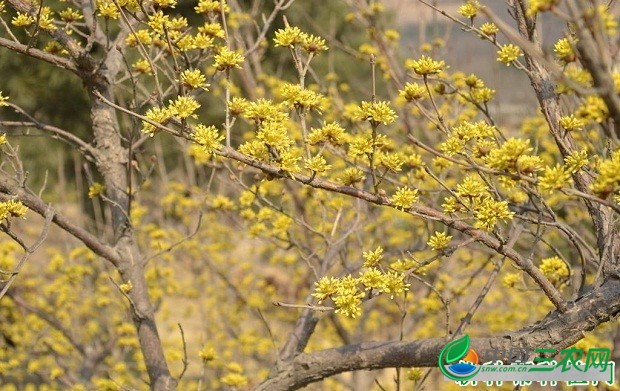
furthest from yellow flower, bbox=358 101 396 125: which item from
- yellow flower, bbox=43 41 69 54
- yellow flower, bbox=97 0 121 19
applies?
yellow flower, bbox=43 41 69 54

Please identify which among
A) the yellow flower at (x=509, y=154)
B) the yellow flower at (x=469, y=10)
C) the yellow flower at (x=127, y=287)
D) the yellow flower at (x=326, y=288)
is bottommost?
the yellow flower at (x=509, y=154)

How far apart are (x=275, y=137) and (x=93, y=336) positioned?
4.99 m

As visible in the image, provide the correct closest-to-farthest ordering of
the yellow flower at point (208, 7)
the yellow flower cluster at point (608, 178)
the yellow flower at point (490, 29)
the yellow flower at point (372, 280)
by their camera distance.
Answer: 1. the yellow flower cluster at point (608, 178)
2. the yellow flower at point (372, 280)
3. the yellow flower at point (490, 29)
4. the yellow flower at point (208, 7)

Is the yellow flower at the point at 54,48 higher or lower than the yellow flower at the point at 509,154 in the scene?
higher

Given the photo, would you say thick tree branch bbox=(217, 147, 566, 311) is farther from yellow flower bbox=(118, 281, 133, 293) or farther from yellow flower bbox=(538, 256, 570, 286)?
yellow flower bbox=(118, 281, 133, 293)

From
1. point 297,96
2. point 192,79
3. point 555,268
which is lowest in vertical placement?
point 555,268

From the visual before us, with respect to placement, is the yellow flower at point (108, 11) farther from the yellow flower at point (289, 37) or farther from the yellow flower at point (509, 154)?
the yellow flower at point (509, 154)

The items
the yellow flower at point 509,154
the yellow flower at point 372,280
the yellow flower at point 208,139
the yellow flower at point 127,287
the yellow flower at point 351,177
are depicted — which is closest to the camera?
the yellow flower at point 509,154

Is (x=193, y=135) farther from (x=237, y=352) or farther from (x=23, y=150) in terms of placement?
(x=23, y=150)

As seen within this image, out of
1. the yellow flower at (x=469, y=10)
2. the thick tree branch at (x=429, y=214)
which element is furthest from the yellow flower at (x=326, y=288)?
the yellow flower at (x=469, y=10)

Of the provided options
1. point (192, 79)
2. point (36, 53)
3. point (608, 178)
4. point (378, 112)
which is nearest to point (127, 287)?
point (36, 53)

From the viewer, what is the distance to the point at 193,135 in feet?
6.93

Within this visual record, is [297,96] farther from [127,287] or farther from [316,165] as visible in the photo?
[127,287]

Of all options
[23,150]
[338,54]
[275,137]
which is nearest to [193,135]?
[275,137]
